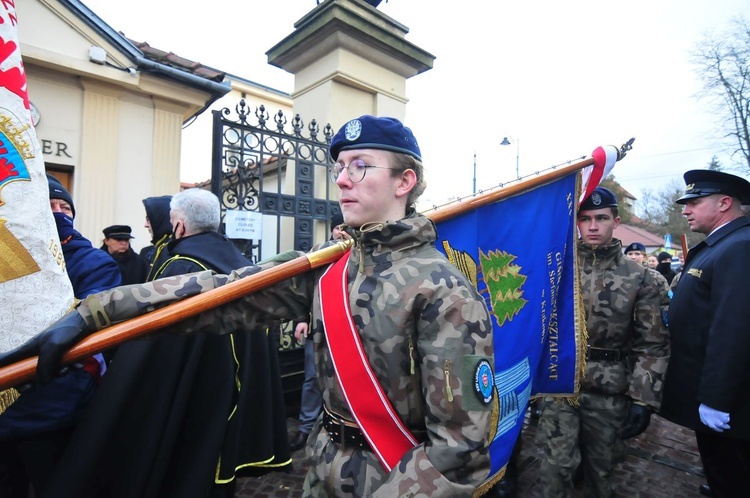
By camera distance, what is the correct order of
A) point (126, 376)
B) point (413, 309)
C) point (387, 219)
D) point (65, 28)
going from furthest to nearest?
point (65, 28) → point (126, 376) → point (387, 219) → point (413, 309)

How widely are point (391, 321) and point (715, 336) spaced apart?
2.19 metres

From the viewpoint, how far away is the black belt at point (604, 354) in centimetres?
307

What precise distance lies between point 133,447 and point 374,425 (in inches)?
66.2

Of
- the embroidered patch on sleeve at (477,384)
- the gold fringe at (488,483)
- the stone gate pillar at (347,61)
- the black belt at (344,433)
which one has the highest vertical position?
the stone gate pillar at (347,61)

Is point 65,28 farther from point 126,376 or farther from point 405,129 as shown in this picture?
point 405,129

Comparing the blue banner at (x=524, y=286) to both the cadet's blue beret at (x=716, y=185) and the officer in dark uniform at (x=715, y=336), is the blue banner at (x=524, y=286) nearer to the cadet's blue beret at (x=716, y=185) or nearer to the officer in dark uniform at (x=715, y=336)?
the officer in dark uniform at (x=715, y=336)

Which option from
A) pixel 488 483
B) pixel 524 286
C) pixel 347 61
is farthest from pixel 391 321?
pixel 347 61

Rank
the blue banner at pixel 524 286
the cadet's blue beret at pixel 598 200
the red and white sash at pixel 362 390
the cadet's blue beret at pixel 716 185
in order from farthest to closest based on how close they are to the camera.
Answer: the cadet's blue beret at pixel 598 200 → the cadet's blue beret at pixel 716 185 → the blue banner at pixel 524 286 → the red and white sash at pixel 362 390

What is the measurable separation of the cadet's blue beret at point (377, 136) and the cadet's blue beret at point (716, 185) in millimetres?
2373

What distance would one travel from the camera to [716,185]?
277 cm

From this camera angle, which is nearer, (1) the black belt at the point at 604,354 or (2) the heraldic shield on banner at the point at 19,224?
(2) the heraldic shield on banner at the point at 19,224

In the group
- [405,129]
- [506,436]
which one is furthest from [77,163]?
[506,436]

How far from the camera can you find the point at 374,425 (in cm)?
138

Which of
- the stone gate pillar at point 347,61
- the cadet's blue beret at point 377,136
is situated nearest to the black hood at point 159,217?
the cadet's blue beret at point 377,136
